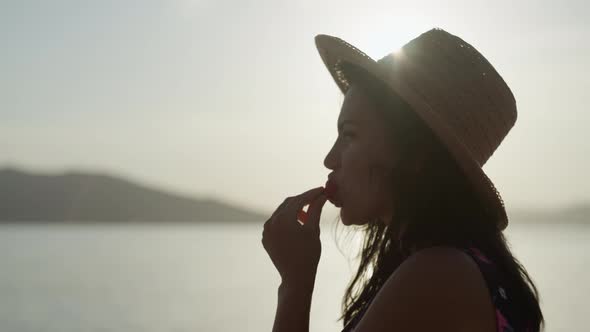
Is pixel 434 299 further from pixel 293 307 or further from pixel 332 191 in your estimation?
pixel 293 307

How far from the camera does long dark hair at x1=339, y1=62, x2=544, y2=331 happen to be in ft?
6.87

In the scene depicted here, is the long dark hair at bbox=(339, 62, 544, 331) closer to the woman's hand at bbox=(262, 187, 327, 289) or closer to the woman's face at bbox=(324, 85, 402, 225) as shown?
the woman's face at bbox=(324, 85, 402, 225)

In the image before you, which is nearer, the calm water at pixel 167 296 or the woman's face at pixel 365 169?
the woman's face at pixel 365 169

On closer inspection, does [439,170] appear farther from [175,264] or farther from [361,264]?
[175,264]

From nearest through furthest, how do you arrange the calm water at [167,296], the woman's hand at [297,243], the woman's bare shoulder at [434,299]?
1. the woman's bare shoulder at [434,299]
2. the woman's hand at [297,243]
3. the calm water at [167,296]

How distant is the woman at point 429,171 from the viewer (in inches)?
77.0

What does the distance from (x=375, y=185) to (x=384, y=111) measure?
229 mm

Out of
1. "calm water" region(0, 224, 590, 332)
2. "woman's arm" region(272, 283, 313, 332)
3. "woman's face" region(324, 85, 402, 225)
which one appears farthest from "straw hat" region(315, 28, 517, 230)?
"calm water" region(0, 224, 590, 332)

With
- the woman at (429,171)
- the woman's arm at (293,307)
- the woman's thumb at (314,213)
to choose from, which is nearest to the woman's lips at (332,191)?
the woman at (429,171)

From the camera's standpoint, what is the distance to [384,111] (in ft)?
7.43

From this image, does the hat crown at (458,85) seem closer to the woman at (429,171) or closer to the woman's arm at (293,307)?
the woman at (429,171)

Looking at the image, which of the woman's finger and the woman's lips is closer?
the woman's lips

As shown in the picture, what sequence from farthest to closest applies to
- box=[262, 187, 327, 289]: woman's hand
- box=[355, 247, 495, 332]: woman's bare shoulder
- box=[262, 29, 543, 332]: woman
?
1. box=[262, 187, 327, 289]: woman's hand
2. box=[262, 29, 543, 332]: woman
3. box=[355, 247, 495, 332]: woman's bare shoulder

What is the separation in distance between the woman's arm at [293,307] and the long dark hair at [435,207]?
0.31 metres
